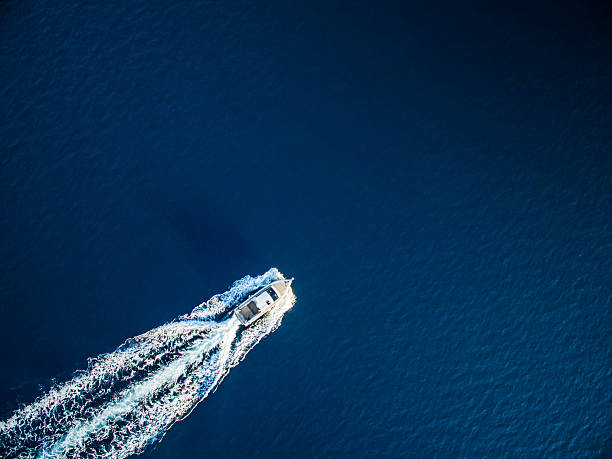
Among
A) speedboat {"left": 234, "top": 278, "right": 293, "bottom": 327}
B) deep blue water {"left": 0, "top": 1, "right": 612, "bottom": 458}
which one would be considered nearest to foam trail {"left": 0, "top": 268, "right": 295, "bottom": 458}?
speedboat {"left": 234, "top": 278, "right": 293, "bottom": 327}

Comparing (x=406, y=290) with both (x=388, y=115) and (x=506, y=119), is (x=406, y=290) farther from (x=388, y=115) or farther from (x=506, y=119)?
(x=506, y=119)

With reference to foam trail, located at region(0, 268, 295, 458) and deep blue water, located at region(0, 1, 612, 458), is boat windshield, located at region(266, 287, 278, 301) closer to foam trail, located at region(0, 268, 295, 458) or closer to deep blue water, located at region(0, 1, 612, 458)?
foam trail, located at region(0, 268, 295, 458)

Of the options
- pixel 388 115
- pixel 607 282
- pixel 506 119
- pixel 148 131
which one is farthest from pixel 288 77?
pixel 607 282

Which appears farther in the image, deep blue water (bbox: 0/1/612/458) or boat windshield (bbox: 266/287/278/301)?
deep blue water (bbox: 0/1/612/458)

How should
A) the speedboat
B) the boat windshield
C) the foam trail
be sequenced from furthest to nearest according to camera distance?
the boat windshield → the speedboat → the foam trail

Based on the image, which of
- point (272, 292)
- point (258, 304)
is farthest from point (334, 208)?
point (258, 304)

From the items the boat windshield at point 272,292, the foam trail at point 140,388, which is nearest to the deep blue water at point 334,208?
the foam trail at point 140,388

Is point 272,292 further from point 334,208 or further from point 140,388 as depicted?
point 140,388
